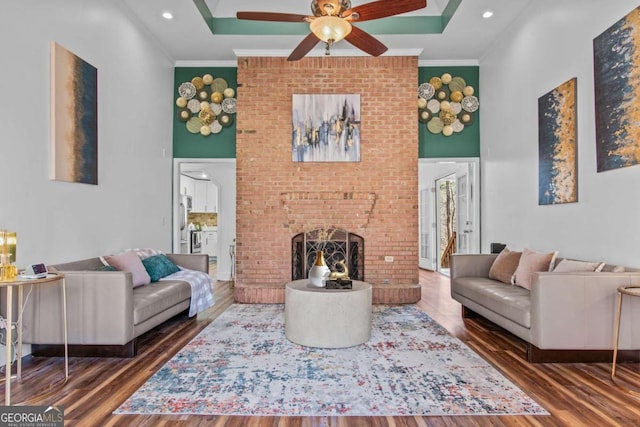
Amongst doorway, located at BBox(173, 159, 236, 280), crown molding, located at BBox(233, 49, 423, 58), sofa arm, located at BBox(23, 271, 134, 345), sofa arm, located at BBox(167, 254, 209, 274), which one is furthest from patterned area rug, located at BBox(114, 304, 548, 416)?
crown molding, located at BBox(233, 49, 423, 58)

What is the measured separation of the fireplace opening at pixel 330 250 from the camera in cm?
530

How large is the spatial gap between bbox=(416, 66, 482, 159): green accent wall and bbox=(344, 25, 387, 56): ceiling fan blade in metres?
2.38

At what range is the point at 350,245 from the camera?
534 centimetres

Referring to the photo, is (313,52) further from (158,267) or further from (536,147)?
(158,267)

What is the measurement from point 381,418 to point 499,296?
1853mm

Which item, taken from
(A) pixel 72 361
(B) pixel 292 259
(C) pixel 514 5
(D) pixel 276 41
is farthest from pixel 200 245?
(C) pixel 514 5

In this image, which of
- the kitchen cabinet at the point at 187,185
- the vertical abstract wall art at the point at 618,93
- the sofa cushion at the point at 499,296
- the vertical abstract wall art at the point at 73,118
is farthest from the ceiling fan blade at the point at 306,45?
the kitchen cabinet at the point at 187,185

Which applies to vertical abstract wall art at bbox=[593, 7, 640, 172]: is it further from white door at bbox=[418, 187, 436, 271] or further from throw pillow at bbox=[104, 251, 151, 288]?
white door at bbox=[418, 187, 436, 271]

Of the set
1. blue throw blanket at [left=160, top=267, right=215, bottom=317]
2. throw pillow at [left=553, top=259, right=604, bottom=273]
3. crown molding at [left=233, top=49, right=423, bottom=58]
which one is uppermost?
crown molding at [left=233, top=49, right=423, bottom=58]

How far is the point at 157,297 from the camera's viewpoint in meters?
3.47

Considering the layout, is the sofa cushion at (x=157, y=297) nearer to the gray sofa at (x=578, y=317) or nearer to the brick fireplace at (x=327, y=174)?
the brick fireplace at (x=327, y=174)

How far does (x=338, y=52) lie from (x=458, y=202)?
11.2 ft

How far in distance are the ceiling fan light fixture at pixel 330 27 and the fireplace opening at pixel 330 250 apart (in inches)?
108

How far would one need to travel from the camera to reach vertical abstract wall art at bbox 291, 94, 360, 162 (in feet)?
17.5
